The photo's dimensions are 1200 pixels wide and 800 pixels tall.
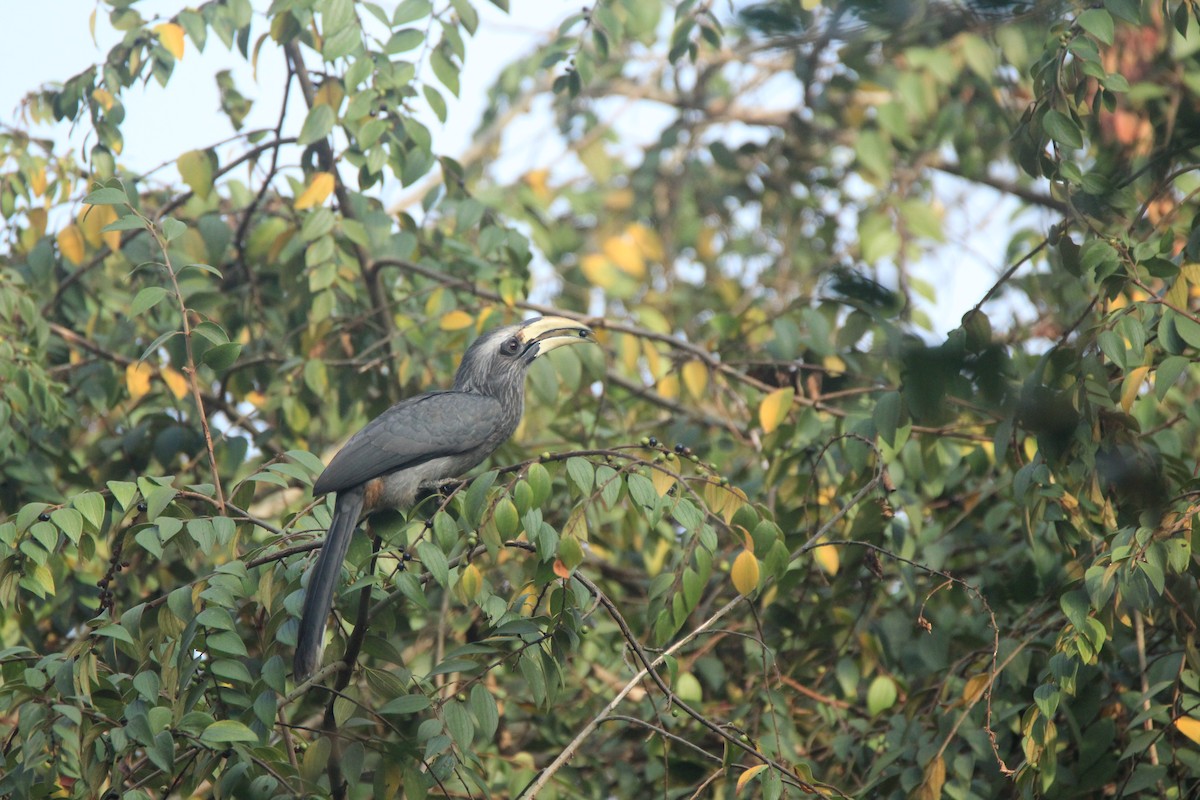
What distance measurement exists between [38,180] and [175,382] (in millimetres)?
839

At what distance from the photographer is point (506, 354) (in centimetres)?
395

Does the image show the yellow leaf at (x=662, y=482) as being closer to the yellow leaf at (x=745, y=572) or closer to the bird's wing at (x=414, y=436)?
the yellow leaf at (x=745, y=572)

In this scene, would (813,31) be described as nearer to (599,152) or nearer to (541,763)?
(541,763)

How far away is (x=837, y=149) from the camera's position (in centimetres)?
663

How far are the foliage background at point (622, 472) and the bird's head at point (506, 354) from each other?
0.10 metres

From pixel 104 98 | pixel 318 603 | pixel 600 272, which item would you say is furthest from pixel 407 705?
pixel 600 272

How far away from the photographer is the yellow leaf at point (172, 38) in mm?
3695

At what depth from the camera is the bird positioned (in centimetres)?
276

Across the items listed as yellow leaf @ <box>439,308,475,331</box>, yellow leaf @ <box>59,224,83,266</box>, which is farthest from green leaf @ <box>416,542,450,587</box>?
yellow leaf @ <box>59,224,83,266</box>

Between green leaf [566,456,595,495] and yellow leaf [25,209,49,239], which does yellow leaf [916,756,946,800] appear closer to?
green leaf [566,456,595,495]

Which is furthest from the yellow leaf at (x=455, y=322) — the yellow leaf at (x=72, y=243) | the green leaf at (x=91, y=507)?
the green leaf at (x=91, y=507)

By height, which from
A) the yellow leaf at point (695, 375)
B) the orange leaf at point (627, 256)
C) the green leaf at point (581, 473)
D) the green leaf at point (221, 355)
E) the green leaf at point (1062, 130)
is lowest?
the orange leaf at point (627, 256)

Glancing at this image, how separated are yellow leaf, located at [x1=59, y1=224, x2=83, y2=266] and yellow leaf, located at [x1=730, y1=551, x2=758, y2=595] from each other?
2604mm

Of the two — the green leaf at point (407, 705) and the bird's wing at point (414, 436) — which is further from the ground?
the bird's wing at point (414, 436)
